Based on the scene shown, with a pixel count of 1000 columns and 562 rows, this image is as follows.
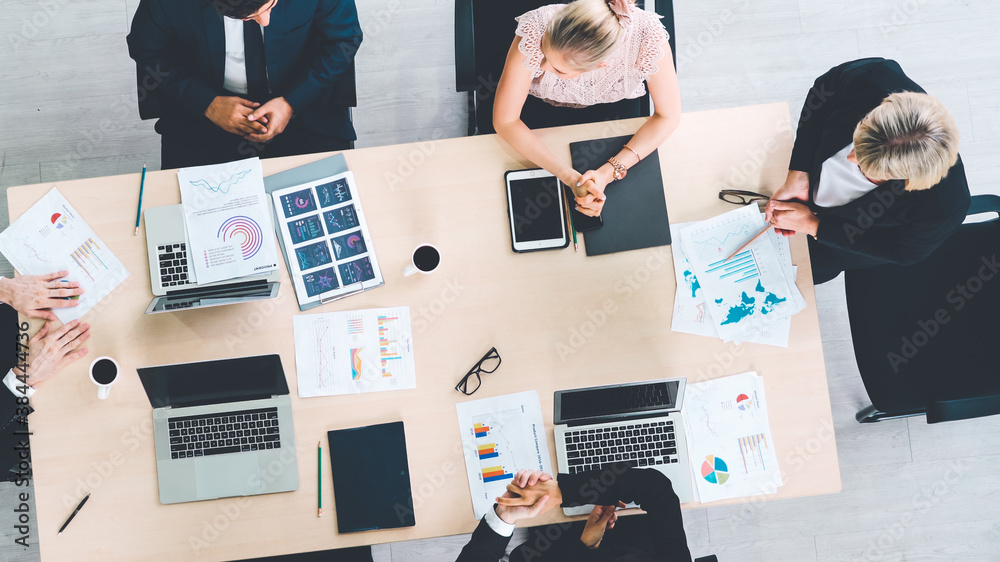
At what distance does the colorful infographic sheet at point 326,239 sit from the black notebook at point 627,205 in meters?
0.62

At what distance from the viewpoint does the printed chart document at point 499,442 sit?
5.41ft

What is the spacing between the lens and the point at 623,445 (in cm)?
166

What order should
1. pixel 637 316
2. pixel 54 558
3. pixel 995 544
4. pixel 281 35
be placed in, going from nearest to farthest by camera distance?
1. pixel 54 558
2. pixel 637 316
3. pixel 281 35
4. pixel 995 544

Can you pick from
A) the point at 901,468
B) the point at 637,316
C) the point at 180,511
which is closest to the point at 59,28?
the point at 180,511

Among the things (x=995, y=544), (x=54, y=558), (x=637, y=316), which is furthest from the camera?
(x=995, y=544)

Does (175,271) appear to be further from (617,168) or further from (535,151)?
(617,168)

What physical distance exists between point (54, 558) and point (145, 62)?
143cm

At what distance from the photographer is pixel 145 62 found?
192 centimetres

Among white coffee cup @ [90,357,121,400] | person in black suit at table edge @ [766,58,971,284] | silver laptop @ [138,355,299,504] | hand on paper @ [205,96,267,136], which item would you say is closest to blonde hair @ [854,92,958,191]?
person in black suit at table edge @ [766,58,971,284]

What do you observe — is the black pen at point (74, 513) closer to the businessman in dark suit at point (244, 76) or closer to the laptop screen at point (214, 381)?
the laptop screen at point (214, 381)

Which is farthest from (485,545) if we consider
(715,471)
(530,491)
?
(715,471)

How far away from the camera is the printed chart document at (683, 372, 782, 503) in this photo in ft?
5.42

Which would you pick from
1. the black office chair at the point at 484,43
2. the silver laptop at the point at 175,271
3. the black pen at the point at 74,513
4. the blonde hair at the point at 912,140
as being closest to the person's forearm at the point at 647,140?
the black office chair at the point at 484,43

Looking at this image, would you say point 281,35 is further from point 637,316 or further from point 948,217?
point 948,217
